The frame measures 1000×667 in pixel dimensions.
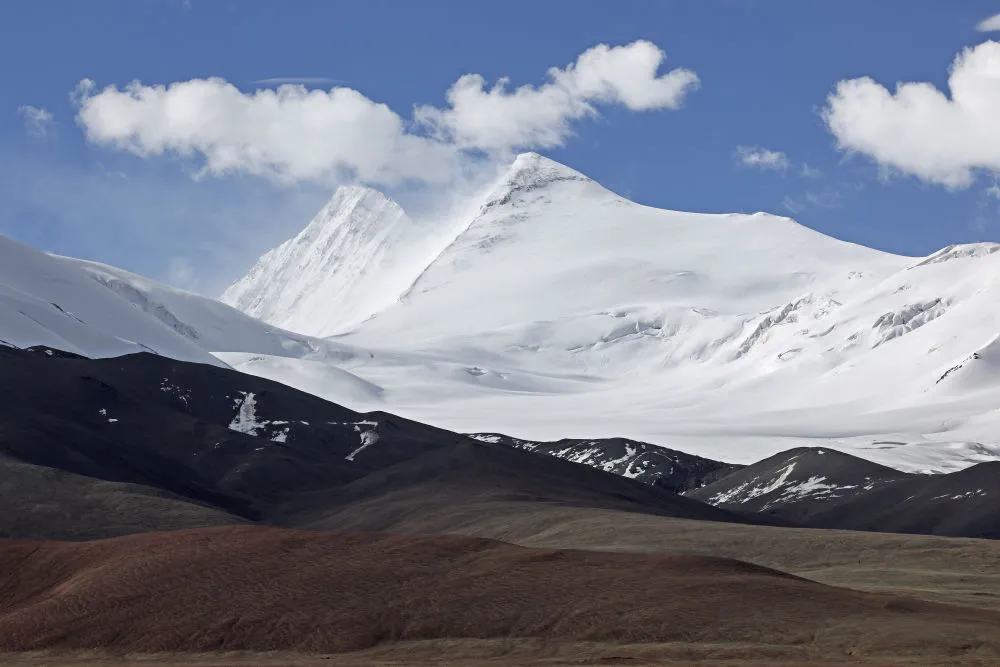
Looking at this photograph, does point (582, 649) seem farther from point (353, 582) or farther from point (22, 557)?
point (22, 557)

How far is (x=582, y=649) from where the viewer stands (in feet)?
233

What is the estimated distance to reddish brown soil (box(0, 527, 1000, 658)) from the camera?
72.8 metres

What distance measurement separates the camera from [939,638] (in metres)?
69.4

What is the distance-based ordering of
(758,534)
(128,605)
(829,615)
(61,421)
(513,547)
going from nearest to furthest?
(829,615) → (128,605) → (513,547) → (758,534) → (61,421)

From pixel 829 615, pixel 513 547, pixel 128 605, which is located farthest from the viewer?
pixel 513 547

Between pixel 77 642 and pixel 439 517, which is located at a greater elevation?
pixel 439 517

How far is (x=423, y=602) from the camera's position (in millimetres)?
77625

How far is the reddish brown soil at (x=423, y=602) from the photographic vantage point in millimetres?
72812

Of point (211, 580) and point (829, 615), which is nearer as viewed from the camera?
point (829, 615)

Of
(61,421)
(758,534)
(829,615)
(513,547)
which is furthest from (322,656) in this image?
(61,421)

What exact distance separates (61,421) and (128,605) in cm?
12190

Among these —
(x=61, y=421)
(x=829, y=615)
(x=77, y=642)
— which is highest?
(x=61, y=421)

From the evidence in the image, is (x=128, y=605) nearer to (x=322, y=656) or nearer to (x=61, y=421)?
(x=322, y=656)

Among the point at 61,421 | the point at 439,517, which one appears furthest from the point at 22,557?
the point at 61,421
